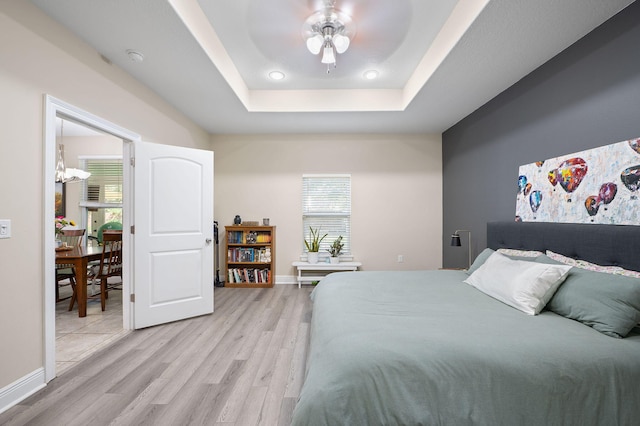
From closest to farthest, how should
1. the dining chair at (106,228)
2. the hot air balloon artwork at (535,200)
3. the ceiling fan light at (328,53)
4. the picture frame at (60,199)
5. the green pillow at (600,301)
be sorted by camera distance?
the green pillow at (600,301) → the ceiling fan light at (328,53) → the hot air balloon artwork at (535,200) → the dining chair at (106,228) → the picture frame at (60,199)

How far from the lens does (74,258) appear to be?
3109 mm

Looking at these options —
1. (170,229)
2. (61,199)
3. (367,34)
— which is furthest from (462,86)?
(61,199)

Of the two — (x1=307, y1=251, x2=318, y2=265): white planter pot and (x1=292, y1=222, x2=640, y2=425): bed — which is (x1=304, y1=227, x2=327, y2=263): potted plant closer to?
(x1=307, y1=251, x2=318, y2=265): white planter pot

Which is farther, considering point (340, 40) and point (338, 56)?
point (338, 56)

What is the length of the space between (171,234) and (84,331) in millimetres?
1246

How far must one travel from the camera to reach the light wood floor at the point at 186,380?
1.60 metres

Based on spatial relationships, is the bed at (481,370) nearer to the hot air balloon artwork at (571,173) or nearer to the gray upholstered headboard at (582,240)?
the gray upholstered headboard at (582,240)

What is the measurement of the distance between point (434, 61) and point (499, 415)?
9.15 feet

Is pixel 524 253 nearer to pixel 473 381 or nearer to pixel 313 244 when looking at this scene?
pixel 473 381

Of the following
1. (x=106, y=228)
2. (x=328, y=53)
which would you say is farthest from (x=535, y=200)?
→ (x=106, y=228)

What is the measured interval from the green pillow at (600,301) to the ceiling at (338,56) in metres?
1.79

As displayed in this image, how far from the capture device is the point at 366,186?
466 centimetres

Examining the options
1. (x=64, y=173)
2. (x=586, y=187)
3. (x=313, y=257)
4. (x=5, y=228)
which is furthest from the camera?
(x=313, y=257)

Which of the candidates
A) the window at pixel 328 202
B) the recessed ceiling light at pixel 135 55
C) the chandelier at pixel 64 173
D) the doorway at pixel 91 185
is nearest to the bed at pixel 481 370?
the recessed ceiling light at pixel 135 55
